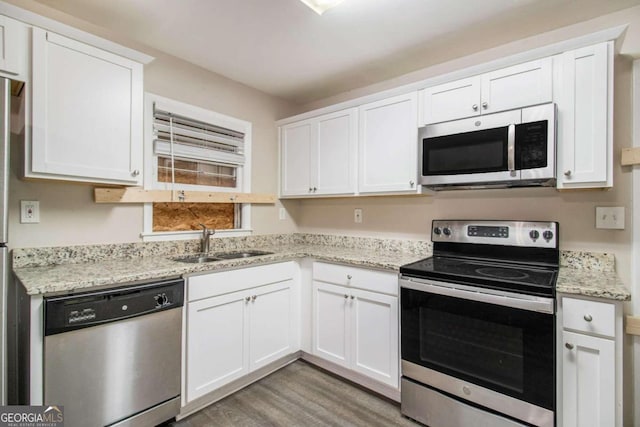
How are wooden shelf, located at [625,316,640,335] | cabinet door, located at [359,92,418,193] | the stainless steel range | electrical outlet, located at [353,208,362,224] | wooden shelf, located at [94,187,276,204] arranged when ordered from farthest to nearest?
electrical outlet, located at [353,208,362,224], cabinet door, located at [359,92,418,193], wooden shelf, located at [94,187,276,204], wooden shelf, located at [625,316,640,335], the stainless steel range

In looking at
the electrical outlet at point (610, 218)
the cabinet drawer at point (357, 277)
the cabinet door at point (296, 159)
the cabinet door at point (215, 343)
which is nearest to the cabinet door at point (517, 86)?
the electrical outlet at point (610, 218)

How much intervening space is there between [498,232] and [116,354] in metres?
2.32

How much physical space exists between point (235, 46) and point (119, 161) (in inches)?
44.3

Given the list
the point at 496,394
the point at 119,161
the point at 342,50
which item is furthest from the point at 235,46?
the point at 496,394

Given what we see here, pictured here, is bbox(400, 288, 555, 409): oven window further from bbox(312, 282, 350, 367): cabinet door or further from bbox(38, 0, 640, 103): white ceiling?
bbox(38, 0, 640, 103): white ceiling

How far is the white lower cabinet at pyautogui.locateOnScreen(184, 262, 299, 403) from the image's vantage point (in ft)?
6.21

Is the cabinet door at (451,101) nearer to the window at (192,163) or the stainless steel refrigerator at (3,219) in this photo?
the window at (192,163)

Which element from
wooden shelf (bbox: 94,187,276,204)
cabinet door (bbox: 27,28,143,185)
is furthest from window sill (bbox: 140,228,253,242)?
cabinet door (bbox: 27,28,143,185)

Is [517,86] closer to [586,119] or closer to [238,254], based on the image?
[586,119]

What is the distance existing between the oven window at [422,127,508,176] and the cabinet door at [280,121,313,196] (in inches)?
45.1

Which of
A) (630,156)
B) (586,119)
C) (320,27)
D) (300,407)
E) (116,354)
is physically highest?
(320,27)

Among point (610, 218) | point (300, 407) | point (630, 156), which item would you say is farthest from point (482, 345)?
point (630, 156)

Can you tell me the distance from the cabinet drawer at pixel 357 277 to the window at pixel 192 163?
881 mm

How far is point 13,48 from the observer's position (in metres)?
1.46
